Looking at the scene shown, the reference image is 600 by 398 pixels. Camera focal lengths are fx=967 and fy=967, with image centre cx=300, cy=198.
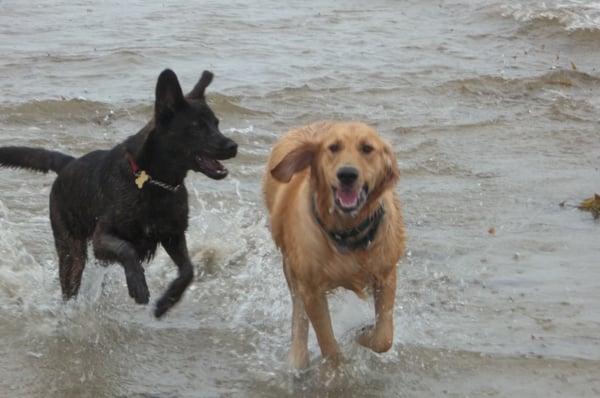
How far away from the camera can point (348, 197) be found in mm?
4836

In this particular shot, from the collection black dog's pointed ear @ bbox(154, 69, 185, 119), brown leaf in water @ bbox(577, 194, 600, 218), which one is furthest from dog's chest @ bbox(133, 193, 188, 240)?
brown leaf in water @ bbox(577, 194, 600, 218)

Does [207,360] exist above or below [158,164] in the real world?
below

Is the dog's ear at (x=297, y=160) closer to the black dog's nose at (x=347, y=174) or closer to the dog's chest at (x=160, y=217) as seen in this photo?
the black dog's nose at (x=347, y=174)

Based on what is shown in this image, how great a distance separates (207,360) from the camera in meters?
5.64

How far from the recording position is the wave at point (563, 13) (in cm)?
1617

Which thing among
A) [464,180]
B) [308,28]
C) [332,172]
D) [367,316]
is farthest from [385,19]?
[332,172]

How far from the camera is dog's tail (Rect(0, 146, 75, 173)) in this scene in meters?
6.17

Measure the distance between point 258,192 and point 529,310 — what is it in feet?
10.4

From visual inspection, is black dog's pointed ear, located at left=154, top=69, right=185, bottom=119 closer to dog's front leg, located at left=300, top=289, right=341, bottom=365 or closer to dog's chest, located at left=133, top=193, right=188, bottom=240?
dog's chest, located at left=133, top=193, right=188, bottom=240

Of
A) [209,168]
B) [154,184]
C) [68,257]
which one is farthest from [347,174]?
[68,257]

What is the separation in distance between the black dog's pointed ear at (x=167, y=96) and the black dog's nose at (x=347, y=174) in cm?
140

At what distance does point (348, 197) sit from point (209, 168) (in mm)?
1215

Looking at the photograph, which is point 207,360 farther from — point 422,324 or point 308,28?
point 308,28

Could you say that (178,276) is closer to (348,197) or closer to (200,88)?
(200,88)
